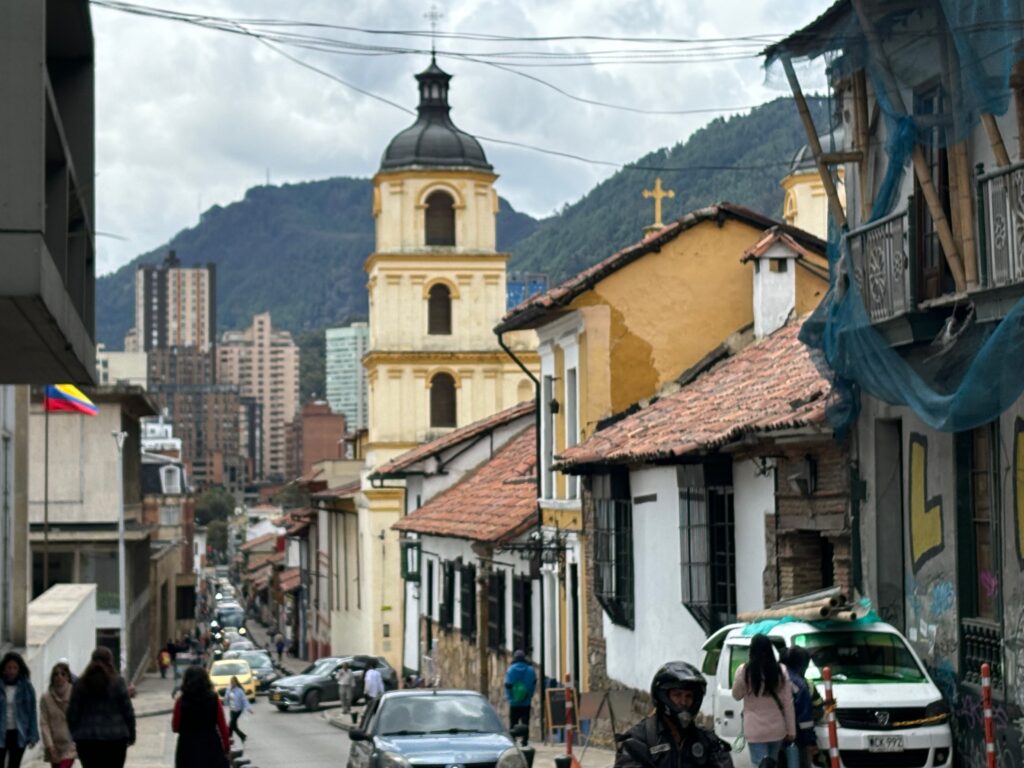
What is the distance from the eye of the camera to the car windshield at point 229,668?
2072 inches

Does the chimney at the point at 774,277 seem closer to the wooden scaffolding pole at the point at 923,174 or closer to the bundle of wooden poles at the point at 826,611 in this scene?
the wooden scaffolding pole at the point at 923,174

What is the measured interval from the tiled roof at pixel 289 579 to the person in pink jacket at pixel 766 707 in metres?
79.1

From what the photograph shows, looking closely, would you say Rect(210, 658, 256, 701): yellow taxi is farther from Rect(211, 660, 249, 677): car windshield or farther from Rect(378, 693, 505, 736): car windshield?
Rect(378, 693, 505, 736): car windshield

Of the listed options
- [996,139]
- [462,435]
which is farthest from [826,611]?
[462,435]

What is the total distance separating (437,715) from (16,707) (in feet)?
13.9

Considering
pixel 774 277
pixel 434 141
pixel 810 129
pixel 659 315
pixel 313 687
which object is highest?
pixel 434 141

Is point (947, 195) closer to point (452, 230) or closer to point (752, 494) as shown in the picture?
point (752, 494)

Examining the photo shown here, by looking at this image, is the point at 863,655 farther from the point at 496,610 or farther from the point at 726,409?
the point at 496,610

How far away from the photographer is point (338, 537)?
7062 cm

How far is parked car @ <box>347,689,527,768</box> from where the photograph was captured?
17594mm

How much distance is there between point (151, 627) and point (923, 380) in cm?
7275

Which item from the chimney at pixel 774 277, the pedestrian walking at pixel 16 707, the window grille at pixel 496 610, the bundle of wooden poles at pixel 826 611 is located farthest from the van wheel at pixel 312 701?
the bundle of wooden poles at pixel 826 611

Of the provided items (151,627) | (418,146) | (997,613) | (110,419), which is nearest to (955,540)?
(997,613)

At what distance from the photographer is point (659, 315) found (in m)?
30.4
